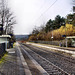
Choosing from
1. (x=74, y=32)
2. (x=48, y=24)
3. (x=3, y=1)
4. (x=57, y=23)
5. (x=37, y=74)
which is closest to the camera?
(x=37, y=74)

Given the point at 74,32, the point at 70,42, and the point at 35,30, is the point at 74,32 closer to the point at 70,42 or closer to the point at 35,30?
the point at 70,42

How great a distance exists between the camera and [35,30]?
104m

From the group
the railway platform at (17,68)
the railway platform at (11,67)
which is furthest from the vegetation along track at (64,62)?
the railway platform at (11,67)

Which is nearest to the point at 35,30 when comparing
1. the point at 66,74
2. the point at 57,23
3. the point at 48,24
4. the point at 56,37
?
the point at 48,24

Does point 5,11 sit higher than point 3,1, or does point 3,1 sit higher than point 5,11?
point 3,1

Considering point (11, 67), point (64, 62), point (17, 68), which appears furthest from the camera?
point (64, 62)

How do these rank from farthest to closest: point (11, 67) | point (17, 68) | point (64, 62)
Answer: point (64, 62) → point (11, 67) → point (17, 68)

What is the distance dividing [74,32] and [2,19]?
29.1 metres

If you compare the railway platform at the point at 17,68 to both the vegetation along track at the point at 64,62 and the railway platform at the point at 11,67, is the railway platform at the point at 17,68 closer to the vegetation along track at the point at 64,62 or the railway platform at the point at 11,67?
the railway platform at the point at 11,67

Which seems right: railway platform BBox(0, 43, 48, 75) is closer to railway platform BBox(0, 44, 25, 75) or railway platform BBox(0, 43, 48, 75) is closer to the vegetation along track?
railway platform BBox(0, 44, 25, 75)

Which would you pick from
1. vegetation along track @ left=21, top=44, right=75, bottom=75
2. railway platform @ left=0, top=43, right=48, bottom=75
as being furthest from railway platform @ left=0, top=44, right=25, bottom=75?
vegetation along track @ left=21, top=44, right=75, bottom=75

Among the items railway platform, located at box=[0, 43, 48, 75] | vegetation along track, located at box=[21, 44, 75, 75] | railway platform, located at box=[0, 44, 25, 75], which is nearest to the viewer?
railway platform, located at box=[0, 44, 25, 75]

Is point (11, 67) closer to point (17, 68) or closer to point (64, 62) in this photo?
point (17, 68)

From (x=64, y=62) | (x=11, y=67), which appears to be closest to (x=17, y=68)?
(x=11, y=67)
